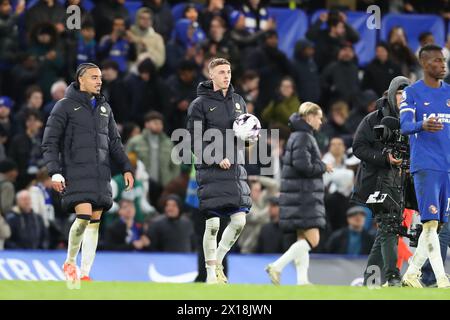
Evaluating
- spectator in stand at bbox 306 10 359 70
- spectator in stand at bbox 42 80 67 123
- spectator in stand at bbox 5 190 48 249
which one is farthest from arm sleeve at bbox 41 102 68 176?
spectator in stand at bbox 306 10 359 70

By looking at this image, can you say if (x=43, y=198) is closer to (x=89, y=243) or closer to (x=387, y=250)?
(x=89, y=243)

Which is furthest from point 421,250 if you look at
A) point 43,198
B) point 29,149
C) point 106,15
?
point 106,15

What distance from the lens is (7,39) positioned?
74.8ft

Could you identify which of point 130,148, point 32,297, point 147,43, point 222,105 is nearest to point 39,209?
point 130,148

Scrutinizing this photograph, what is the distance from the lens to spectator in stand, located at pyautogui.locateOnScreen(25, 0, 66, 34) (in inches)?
901

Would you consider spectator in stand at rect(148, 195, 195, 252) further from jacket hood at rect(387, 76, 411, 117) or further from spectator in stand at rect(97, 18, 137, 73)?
jacket hood at rect(387, 76, 411, 117)

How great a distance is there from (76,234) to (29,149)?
677 centimetres

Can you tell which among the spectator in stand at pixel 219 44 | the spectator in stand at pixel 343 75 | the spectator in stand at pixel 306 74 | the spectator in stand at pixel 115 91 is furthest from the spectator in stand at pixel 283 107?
the spectator in stand at pixel 115 91

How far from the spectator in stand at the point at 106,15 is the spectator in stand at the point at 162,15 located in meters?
0.53

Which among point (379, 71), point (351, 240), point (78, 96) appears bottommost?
point (351, 240)

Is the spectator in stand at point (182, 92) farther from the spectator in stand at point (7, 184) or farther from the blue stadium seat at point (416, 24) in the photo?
the blue stadium seat at point (416, 24)

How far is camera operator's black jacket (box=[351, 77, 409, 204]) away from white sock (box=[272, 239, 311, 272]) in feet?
4.66

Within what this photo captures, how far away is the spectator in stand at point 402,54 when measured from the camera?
960 inches
